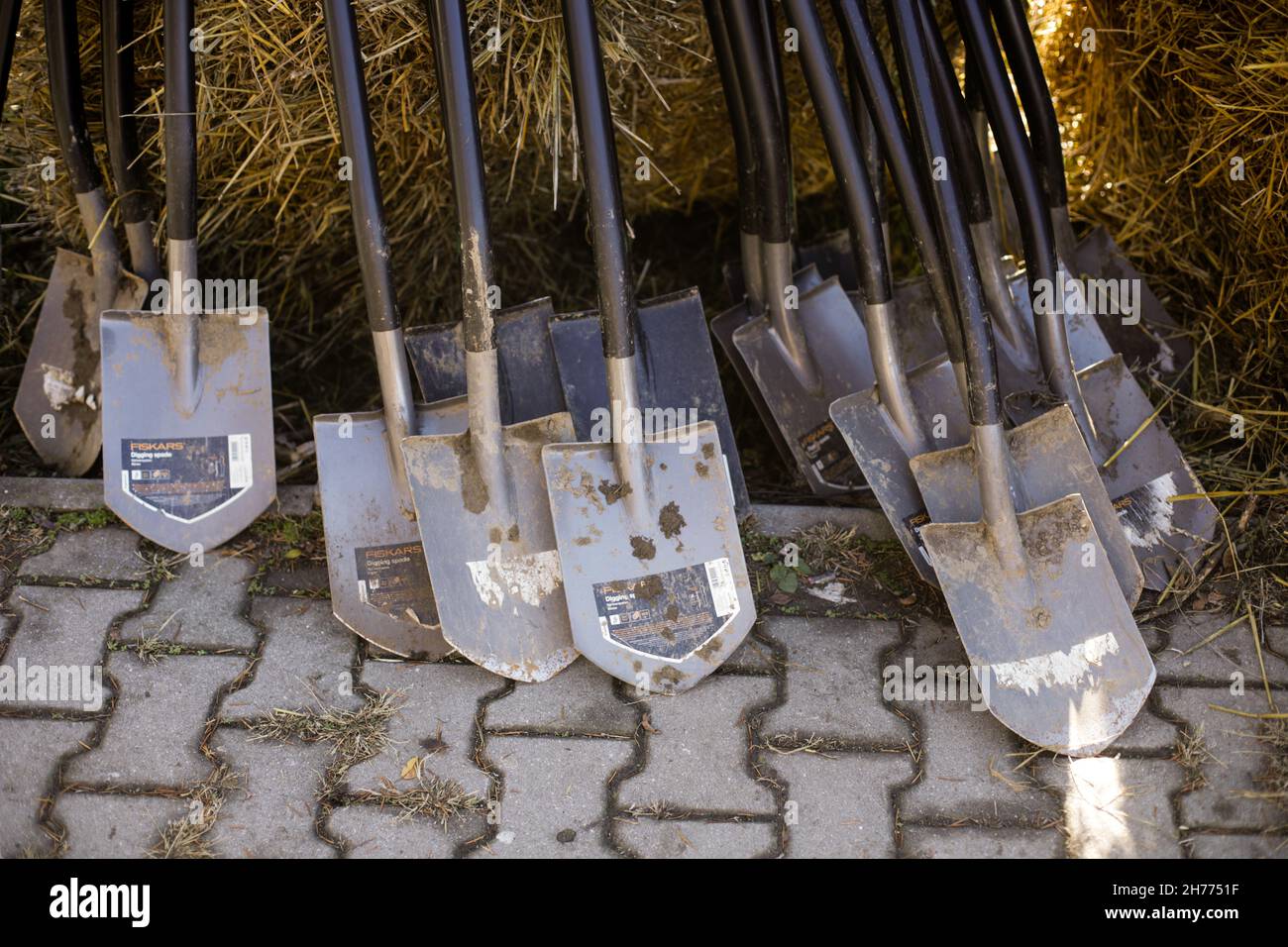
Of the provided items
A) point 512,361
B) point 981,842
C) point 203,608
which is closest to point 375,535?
point 203,608

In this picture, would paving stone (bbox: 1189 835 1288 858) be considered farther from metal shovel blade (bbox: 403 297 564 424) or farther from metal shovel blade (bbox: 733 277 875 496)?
metal shovel blade (bbox: 403 297 564 424)

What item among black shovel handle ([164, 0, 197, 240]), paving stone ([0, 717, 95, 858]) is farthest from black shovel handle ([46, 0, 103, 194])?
paving stone ([0, 717, 95, 858])

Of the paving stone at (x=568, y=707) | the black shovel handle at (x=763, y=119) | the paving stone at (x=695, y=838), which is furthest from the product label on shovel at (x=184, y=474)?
the black shovel handle at (x=763, y=119)

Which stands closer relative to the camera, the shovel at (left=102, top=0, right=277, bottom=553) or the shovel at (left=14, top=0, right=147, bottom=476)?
the shovel at (left=102, top=0, right=277, bottom=553)

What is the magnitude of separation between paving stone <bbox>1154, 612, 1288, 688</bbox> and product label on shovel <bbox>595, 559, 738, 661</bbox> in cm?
74

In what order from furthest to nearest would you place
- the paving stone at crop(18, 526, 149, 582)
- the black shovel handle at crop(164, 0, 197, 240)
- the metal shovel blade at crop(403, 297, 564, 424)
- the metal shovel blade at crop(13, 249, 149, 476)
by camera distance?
1. the metal shovel blade at crop(13, 249, 149, 476)
2. the metal shovel blade at crop(403, 297, 564, 424)
3. the paving stone at crop(18, 526, 149, 582)
4. the black shovel handle at crop(164, 0, 197, 240)

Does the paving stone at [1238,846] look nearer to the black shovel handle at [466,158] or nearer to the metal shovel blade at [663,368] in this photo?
the metal shovel blade at [663,368]

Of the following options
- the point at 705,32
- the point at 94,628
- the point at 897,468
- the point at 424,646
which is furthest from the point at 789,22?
the point at 94,628

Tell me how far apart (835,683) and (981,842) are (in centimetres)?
35

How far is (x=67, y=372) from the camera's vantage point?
7.73 feet

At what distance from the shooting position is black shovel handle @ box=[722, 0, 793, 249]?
2.10 meters

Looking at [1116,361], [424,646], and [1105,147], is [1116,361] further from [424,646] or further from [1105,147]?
[424,646]

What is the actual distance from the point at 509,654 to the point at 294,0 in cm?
116

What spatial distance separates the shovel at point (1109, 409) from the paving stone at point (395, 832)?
1238mm
